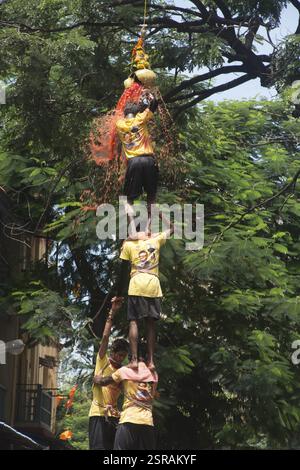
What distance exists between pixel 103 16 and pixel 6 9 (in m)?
1.29

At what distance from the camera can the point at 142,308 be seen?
811 cm

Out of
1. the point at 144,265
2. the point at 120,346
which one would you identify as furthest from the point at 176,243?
the point at 144,265

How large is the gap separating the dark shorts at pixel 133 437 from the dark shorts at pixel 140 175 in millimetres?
1894

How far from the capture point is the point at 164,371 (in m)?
14.1

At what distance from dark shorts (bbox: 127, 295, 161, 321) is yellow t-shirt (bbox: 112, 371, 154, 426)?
0.61 m

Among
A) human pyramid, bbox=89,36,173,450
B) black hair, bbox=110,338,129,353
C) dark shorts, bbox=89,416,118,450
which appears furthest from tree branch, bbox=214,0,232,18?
dark shorts, bbox=89,416,118,450

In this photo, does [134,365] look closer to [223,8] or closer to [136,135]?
[136,135]

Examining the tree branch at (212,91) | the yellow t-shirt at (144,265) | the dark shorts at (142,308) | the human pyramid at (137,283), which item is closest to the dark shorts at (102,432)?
the human pyramid at (137,283)

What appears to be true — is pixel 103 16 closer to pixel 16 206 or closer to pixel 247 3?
pixel 247 3

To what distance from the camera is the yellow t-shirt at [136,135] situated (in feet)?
27.9

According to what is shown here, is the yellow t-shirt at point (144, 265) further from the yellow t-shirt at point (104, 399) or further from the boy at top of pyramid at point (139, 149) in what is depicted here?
the yellow t-shirt at point (104, 399)

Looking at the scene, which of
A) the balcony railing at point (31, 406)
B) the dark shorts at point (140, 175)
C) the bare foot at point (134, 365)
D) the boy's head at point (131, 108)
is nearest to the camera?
the bare foot at point (134, 365)

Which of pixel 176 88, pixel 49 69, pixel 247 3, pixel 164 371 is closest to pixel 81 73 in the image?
pixel 49 69

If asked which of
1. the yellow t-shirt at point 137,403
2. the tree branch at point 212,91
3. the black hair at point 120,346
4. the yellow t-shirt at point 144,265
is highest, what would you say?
the tree branch at point 212,91
